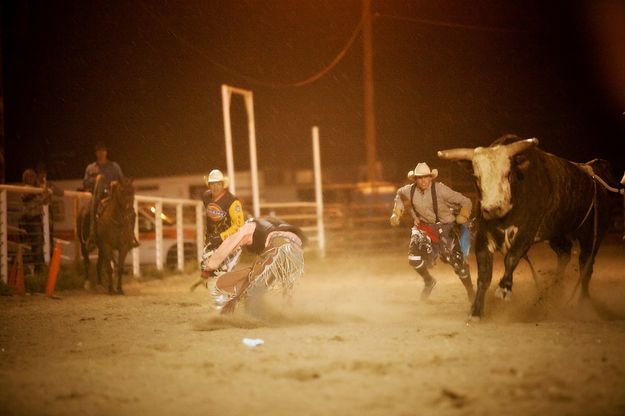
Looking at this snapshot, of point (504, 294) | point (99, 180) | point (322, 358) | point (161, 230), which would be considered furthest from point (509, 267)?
point (161, 230)

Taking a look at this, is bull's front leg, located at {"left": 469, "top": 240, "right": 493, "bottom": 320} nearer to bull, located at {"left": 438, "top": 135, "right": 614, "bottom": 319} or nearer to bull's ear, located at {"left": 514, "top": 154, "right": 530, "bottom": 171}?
bull, located at {"left": 438, "top": 135, "right": 614, "bottom": 319}

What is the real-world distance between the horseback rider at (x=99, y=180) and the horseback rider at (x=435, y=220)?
18.1 feet

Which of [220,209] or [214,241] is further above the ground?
[220,209]

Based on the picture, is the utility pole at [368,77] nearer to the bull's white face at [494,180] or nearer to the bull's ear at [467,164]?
the bull's ear at [467,164]

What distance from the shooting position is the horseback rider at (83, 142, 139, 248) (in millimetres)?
13516

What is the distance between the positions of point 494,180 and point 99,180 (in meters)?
7.64

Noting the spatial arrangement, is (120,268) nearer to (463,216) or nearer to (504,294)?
(463,216)

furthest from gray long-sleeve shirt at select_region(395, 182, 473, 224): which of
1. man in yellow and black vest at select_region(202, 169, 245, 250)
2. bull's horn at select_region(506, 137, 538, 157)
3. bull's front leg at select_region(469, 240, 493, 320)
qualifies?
man in yellow and black vest at select_region(202, 169, 245, 250)

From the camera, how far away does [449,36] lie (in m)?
33.2

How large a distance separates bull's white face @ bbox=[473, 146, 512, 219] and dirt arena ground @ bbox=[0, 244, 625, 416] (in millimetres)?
1121

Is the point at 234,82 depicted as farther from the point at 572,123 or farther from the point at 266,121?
the point at 572,123

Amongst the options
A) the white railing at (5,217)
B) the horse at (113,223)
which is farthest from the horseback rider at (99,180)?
the white railing at (5,217)

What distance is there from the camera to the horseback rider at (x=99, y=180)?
532 inches

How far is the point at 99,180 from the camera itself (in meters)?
13.5
